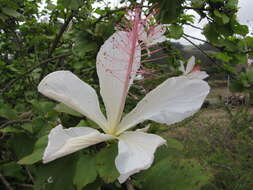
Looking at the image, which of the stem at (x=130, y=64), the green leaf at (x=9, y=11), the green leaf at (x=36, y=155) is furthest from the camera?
the green leaf at (x=9, y=11)

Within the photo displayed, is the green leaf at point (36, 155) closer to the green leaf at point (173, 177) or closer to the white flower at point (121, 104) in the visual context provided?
the white flower at point (121, 104)

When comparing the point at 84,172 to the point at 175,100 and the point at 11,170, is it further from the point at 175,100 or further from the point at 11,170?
the point at 11,170

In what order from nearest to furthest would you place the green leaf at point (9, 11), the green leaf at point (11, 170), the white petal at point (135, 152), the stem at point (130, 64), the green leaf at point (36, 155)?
the white petal at point (135, 152) → the green leaf at point (36, 155) → the stem at point (130, 64) → the green leaf at point (11, 170) → the green leaf at point (9, 11)

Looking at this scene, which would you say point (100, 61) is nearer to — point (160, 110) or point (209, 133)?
point (160, 110)

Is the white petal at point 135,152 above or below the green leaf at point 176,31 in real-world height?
below

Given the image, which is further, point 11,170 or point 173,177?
point 11,170

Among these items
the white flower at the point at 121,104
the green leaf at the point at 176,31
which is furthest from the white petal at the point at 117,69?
the green leaf at the point at 176,31

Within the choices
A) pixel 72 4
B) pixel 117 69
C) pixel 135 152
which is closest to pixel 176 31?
pixel 72 4
